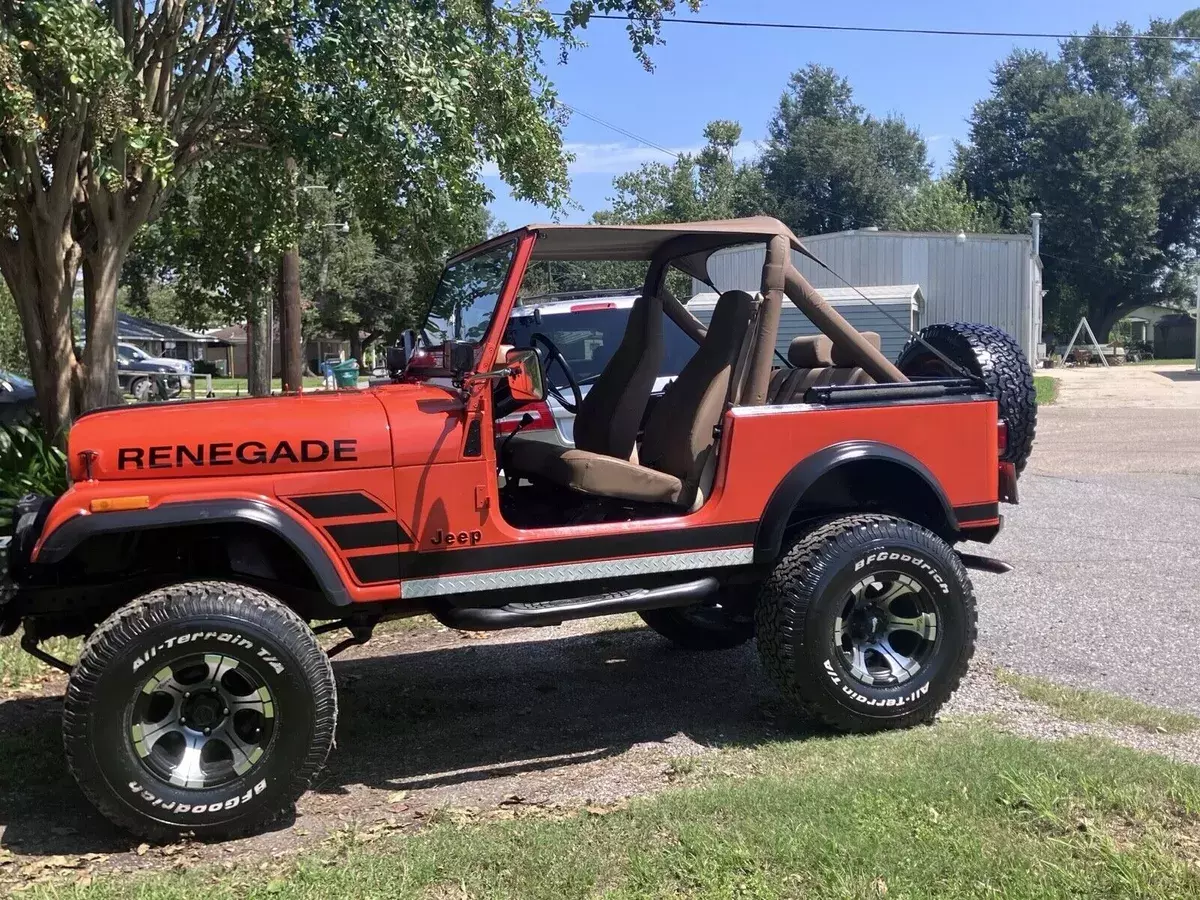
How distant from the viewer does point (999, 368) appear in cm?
505

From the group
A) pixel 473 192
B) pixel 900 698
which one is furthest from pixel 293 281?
pixel 900 698

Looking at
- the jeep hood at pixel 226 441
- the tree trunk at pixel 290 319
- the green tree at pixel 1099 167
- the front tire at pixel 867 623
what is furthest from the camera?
the green tree at pixel 1099 167

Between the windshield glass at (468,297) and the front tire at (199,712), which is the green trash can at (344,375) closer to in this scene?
the windshield glass at (468,297)

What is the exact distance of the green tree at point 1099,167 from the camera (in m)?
51.4

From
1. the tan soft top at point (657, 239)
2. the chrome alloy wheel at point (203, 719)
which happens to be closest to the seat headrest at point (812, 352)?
the tan soft top at point (657, 239)

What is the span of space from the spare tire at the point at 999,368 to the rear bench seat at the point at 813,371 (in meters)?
0.35

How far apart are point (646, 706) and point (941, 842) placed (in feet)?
6.32

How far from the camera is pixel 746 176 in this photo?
59.7 metres

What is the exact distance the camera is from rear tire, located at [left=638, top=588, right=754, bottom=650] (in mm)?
5762

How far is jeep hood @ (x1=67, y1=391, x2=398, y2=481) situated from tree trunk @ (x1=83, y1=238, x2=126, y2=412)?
5295 mm

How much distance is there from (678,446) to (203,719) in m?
2.19

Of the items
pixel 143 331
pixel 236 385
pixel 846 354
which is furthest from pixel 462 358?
pixel 236 385

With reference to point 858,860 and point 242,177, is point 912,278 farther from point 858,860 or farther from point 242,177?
point 858,860

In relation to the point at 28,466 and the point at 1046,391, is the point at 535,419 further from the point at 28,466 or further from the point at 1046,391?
the point at 1046,391
